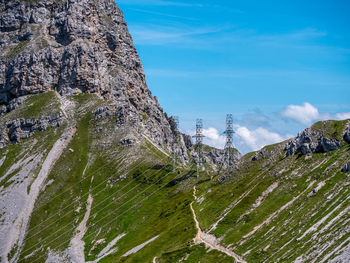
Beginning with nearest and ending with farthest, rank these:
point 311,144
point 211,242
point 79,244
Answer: point 211,242 → point 311,144 → point 79,244

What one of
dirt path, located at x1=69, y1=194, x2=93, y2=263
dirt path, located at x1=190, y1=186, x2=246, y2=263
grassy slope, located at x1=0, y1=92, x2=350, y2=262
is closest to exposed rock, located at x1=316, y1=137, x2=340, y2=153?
grassy slope, located at x1=0, y1=92, x2=350, y2=262

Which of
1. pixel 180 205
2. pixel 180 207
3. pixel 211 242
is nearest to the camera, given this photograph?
pixel 211 242

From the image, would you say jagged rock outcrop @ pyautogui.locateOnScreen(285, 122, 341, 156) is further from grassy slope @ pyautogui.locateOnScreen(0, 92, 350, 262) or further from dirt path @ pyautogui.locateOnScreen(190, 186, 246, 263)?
dirt path @ pyautogui.locateOnScreen(190, 186, 246, 263)

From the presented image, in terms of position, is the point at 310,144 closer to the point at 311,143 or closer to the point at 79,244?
the point at 311,143

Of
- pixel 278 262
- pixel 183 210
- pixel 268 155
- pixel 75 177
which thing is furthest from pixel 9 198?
pixel 278 262

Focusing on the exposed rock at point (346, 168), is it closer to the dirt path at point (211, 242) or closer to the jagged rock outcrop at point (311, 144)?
the jagged rock outcrop at point (311, 144)

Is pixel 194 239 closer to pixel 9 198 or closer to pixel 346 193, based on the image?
pixel 346 193

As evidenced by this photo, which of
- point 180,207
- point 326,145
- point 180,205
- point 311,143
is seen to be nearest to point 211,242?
point 180,207

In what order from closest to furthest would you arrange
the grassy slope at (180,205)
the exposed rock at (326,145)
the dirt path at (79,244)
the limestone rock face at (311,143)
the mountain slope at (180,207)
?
the mountain slope at (180,207) < the grassy slope at (180,205) < the exposed rock at (326,145) < the limestone rock face at (311,143) < the dirt path at (79,244)

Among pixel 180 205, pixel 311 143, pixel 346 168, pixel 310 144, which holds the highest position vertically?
pixel 180 205

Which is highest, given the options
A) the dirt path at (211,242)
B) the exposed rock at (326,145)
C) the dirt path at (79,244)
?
the dirt path at (79,244)

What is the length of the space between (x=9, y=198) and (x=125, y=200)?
59.1 meters

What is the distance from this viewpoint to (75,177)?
186375mm

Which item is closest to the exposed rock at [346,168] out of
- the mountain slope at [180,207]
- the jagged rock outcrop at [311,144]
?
the mountain slope at [180,207]
